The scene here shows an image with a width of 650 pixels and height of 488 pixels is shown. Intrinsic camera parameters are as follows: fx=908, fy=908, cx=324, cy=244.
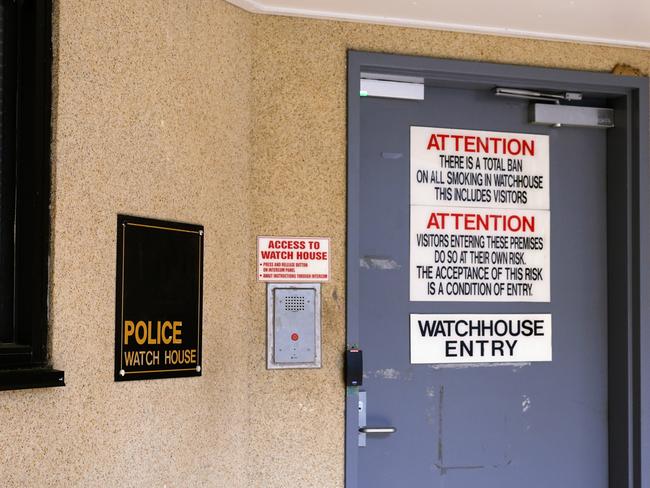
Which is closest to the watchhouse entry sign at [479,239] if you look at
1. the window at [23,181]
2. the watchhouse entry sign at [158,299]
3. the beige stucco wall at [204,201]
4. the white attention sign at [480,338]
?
the white attention sign at [480,338]

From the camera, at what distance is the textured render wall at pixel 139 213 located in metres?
2.73

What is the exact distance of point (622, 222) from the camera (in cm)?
436

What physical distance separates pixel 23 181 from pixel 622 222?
2870 millimetres

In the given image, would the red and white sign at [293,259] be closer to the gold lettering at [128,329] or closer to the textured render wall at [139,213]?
the textured render wall at [139,213]

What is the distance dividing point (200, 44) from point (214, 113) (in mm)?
271

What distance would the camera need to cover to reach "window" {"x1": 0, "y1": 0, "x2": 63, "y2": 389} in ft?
8.66

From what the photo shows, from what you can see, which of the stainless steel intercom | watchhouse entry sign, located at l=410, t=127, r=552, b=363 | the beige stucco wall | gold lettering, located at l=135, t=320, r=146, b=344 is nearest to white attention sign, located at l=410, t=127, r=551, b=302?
watchhouse entry sign, located at l=410, t=127, r=552, b=363

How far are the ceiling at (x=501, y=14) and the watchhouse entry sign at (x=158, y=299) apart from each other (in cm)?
113

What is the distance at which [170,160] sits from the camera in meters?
3.29

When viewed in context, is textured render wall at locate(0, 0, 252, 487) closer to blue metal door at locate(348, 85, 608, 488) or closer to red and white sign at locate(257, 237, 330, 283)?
red and white sign at locate(257, 237, 330, 283)

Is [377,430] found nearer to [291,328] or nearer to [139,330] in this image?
[291,328]

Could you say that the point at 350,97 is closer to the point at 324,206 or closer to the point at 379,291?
the point at 324,206

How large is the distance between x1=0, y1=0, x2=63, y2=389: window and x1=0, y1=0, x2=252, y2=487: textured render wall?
0.18 feet

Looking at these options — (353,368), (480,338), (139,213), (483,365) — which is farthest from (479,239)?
(139,213)
